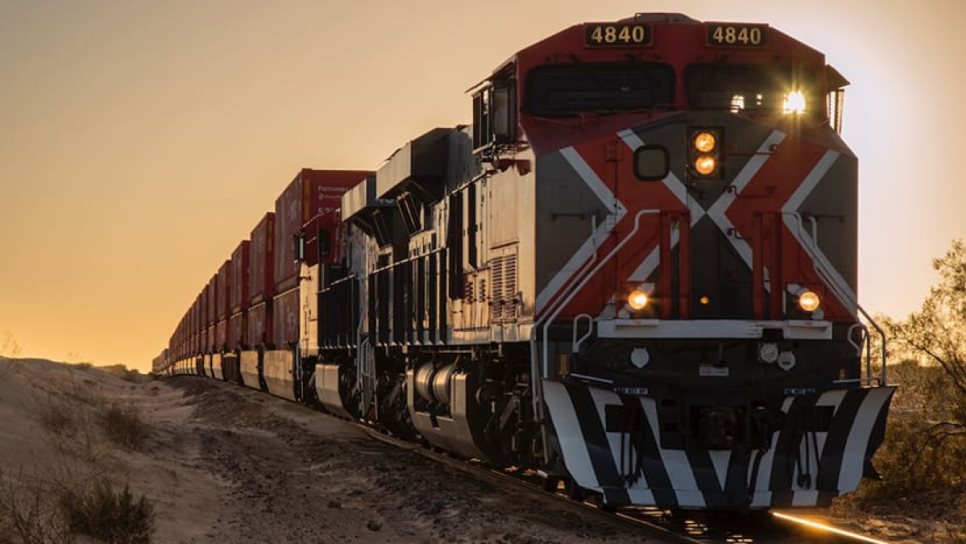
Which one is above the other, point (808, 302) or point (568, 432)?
point (808, 302)

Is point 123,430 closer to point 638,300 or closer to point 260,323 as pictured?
point 638,300

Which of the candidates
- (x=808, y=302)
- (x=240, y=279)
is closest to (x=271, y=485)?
(x=808, y=302)

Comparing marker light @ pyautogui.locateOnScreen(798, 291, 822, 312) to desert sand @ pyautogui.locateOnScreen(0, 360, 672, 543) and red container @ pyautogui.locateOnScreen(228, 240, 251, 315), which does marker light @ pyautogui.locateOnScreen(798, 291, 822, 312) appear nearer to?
desert sand @ pyautogui.locateOnScreen(0, 360, 672, 543)

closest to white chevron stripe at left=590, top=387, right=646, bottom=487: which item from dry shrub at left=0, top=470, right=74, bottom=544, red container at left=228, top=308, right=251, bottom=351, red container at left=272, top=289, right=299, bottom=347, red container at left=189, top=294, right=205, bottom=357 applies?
dry shrub at left=0, top=470, right=74, bottom=544

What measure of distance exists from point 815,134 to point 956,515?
4484 millimetres

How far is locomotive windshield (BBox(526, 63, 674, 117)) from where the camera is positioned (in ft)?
38.0

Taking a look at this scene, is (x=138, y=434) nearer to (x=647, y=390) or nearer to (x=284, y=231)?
(x=647, y=390)

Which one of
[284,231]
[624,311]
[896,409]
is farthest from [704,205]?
[284,231]

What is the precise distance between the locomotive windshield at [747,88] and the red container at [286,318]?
18.6 meters

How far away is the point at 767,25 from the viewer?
38.3 ft

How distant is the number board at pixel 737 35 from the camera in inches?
455

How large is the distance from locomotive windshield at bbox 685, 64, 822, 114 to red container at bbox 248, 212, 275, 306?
25.2 m

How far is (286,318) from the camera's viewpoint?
103 ft

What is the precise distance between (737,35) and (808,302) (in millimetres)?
2415
